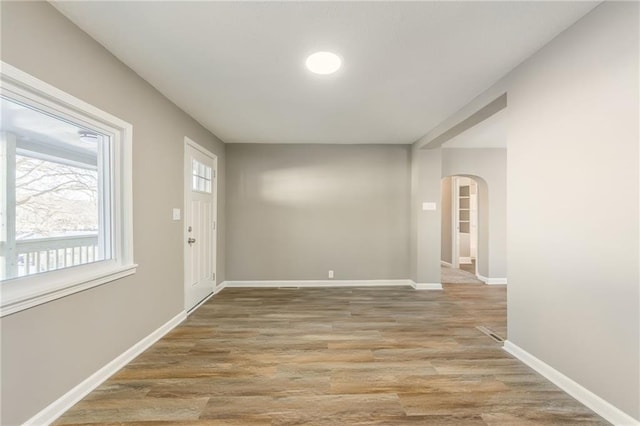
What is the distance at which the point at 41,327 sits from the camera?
156 cm

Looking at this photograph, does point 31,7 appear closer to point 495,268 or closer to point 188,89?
point 188,89

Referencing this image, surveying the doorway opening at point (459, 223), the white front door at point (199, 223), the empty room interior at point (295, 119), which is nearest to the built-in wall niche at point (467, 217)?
the doorway opening at point (459, 223)

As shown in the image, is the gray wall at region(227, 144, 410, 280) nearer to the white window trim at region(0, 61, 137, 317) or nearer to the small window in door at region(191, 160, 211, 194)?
the small window in door at region(191, 160, 211, 194)

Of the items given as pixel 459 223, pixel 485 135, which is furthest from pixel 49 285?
pixel 459 223

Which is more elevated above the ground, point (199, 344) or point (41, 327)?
point (41, 327)

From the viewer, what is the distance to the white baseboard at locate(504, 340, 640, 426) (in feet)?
4.99

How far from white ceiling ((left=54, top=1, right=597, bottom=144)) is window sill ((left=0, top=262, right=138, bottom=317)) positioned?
1539mm

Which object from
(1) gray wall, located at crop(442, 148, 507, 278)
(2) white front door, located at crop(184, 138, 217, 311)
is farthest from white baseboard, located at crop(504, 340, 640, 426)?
(2) white front door, located at crop(184, 138, 217, 311)

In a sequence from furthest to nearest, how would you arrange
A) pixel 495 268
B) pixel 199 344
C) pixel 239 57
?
pixel 495 268 → pixel 199 344 → pixel 239 57

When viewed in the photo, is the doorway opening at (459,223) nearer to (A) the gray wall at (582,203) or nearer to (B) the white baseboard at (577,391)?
(B) the white baseboard at (577,391)

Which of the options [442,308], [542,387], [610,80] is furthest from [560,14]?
[442,308]

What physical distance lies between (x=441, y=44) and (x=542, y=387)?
2403 millimetres

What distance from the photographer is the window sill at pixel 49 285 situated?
140 cm

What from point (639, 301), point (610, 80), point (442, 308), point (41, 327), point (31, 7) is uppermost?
point (31, 7)
